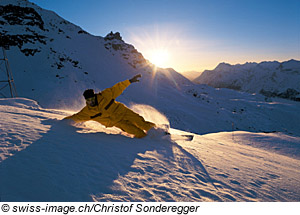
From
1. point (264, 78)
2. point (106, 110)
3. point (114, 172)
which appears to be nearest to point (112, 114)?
point (106, 110)

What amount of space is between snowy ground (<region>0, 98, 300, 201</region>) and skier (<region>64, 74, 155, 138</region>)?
0.44 m

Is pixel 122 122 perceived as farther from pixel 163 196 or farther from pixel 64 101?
pixel 64 101

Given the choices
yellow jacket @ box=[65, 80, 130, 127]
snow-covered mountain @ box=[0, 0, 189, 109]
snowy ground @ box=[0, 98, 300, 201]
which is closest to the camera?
snowy ground @ box=[0, 98, 300, 201]

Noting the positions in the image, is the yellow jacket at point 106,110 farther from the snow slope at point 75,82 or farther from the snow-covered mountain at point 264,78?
the snow-covered mountain at point 264,78

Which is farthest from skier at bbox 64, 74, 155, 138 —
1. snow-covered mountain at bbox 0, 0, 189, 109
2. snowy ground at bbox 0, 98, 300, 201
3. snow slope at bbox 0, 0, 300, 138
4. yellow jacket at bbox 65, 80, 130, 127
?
snow-covered mountain at bbox 0, 0, 189, 109

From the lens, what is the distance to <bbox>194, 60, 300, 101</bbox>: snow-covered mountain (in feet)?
448

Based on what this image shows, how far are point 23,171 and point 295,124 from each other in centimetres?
2465

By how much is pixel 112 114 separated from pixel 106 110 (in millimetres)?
207

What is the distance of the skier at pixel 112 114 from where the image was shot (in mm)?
4094

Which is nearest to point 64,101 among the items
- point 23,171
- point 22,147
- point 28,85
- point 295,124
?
point 28,85

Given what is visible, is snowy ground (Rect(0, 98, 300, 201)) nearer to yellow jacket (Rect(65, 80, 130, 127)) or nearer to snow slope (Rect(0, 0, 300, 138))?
yellow jacket (Rect(65, 80, 130, 127))

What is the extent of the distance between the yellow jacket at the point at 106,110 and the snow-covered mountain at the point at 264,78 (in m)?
153

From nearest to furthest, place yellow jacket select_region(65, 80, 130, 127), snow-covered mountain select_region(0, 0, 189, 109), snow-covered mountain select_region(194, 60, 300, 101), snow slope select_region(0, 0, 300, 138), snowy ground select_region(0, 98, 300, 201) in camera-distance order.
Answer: snowy ground select_region(0, 98, 300, 201) → yellow jacket select_region(65, 80, 130, 127) → snow slope select_region(0, 0, 300, 138) → snow-covered mountain select_region(0, 0, 189, 109) → snow-covered mountain select_region(194, 60, 300, 101)

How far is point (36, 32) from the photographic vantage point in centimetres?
2244
